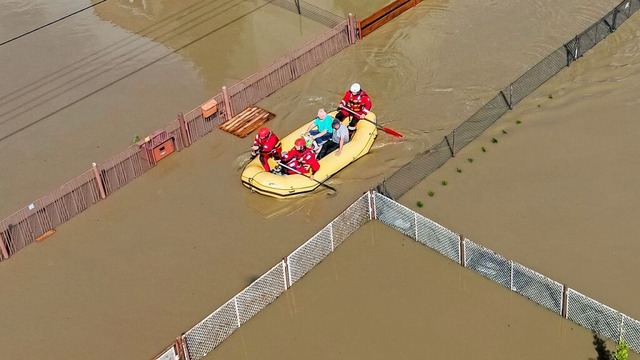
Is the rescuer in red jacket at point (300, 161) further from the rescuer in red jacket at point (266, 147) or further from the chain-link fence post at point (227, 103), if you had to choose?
the chain-link fence post at point (227, 103)

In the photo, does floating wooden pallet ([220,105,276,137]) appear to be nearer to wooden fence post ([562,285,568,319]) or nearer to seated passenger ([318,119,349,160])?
seated passenger ([318,119,349,160])

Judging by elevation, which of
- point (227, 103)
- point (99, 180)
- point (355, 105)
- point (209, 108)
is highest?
point (355, 105)

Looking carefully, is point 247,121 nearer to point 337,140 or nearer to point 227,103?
point 227,103

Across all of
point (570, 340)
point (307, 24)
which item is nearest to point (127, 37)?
point (307, 24)

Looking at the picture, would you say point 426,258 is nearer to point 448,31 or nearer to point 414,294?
point 414,294

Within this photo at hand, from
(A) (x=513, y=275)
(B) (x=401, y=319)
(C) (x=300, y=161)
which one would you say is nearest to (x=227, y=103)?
(C) (x=300, y=161)
